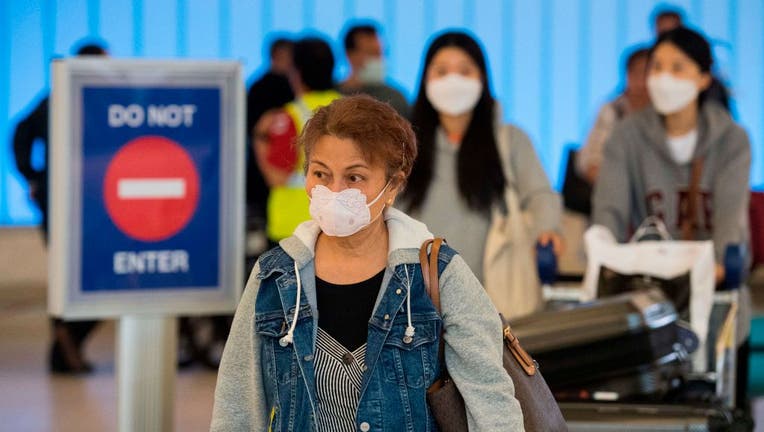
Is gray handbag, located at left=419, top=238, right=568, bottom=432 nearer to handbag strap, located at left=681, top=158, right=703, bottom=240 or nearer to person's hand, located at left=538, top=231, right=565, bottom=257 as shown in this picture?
person's hand, located at left=538, top=231, right=565, bottom=257

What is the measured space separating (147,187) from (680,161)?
2543 mm

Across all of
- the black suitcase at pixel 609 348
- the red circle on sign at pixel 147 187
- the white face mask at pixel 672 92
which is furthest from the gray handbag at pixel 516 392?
the white face mask at pixel 672 92

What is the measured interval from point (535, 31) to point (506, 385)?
7974mm

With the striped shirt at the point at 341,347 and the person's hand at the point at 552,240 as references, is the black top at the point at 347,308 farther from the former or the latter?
the person's hand at the point at 552,240

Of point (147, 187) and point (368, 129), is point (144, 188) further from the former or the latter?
point (368, 129)

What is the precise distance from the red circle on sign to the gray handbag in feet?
4.56

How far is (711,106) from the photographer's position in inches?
223

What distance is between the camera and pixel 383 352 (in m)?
2.61

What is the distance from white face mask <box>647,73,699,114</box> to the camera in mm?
5562

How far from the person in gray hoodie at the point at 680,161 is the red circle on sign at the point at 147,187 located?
229cm

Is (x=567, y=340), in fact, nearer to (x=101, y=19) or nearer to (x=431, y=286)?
(x=431, y=286)

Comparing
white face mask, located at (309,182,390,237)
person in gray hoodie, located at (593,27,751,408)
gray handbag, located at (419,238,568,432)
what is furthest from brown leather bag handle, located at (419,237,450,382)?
person in gray hoodie, located at (593,27,751,408)

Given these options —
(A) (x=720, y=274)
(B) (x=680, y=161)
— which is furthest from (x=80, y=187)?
(B) (x=680, y=161)

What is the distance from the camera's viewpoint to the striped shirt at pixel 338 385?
262 cm
